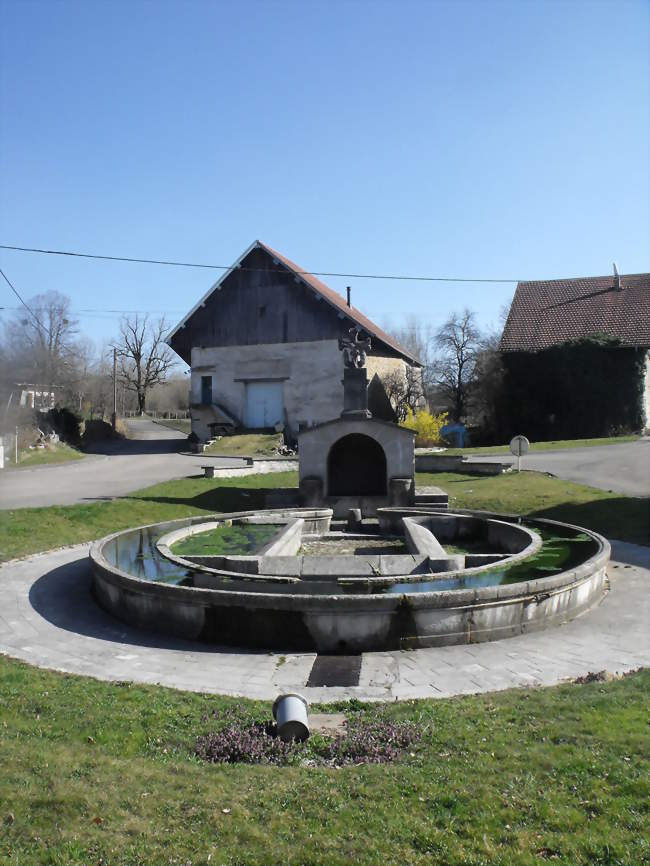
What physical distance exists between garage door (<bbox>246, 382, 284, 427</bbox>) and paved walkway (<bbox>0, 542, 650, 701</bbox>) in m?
28.5

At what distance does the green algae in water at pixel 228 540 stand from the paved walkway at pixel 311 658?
2.83 metres

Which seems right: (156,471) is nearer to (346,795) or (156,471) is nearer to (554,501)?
(554,501)

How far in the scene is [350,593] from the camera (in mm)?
9234

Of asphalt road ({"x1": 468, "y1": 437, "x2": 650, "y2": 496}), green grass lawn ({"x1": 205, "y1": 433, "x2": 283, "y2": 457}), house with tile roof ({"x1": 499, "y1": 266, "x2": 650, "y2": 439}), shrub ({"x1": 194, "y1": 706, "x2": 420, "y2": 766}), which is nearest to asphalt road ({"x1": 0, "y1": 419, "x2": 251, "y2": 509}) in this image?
green grass lawn ({"x1": 205, "y1": 433, "x2": 283, "y2": 457})

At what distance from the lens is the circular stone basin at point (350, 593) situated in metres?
8.29

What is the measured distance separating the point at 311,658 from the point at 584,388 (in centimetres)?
3310

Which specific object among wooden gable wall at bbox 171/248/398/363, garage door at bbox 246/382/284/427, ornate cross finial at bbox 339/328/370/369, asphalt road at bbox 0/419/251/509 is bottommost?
asphalt road at bbox 0/419/251/509

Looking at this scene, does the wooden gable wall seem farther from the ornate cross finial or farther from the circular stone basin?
the circular stone basin

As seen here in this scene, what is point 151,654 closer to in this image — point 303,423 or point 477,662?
point 477,662

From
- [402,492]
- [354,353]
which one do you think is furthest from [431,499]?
[354,353]

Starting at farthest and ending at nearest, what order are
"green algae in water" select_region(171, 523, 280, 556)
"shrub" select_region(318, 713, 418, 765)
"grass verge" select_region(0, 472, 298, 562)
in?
1. "grass verge" select_region(0, 472, 298, 562)
2. "green algae in water" select_region(171, 523, 280, 556)
3. "shrub" select_region(318, 713, 418, 765)

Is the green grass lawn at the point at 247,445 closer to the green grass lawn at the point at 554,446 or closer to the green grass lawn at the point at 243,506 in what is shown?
the green grass lawn at the point at 554,446

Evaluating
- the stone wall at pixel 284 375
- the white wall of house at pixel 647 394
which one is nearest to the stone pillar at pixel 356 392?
the stone wall at pixel 284 375

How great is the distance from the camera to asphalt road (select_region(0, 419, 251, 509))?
18.7 m
